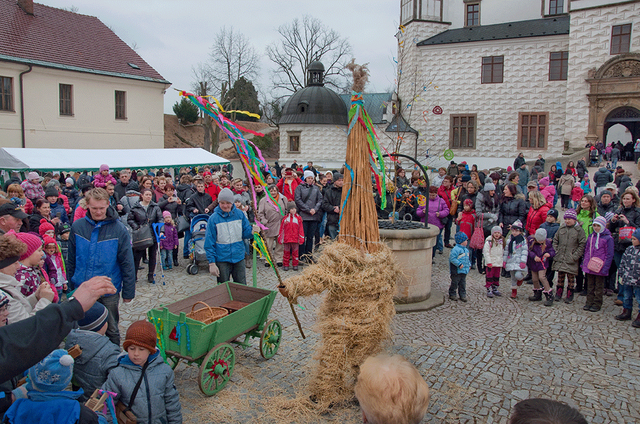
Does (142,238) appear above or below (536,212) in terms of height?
below

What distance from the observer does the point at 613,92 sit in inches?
997

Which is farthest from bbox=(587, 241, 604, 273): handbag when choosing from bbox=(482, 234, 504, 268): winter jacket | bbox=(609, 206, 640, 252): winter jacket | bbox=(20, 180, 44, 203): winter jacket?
bbox=(20, 180, 44, 203): winter jacket

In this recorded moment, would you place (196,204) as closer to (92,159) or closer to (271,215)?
(271,215)

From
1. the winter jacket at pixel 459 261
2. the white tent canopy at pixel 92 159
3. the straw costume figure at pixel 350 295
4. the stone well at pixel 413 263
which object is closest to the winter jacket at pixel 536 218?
the winter jacket at pixel 459 261

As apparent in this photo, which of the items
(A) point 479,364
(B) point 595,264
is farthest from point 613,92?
(A) point 479,364

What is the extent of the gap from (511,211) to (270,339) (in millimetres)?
6530

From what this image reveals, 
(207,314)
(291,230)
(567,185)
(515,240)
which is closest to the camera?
(207,314)

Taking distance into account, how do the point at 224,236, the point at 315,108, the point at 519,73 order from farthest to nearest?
1. the point at 315,108
2. the point at 519,73
3. the point at 224,236

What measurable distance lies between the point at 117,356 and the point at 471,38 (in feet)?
103

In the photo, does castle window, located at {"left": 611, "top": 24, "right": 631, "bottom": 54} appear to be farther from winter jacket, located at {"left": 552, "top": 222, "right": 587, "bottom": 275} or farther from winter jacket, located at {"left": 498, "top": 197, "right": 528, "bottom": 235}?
winter jacket, located at {"left": 552, "top": 222, "right": 587, "bottom": 275}

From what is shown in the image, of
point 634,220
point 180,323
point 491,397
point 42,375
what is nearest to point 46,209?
point 180,323

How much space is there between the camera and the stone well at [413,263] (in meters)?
7.08

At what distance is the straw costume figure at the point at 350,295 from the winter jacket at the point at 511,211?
6.16m

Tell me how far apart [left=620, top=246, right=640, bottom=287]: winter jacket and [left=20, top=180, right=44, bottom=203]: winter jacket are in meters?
11.8
